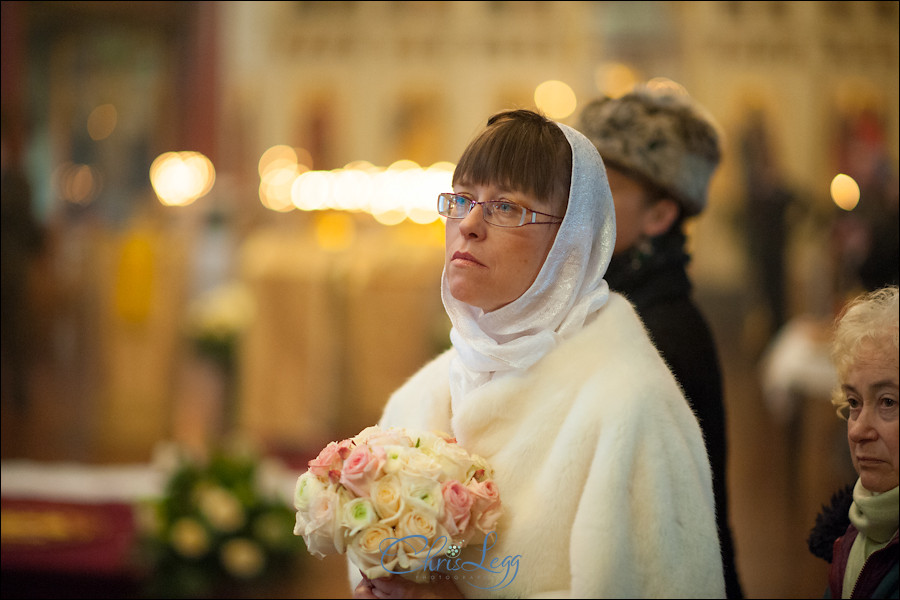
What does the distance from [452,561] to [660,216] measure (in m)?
1.08

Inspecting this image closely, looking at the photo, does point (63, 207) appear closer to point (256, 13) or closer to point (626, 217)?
point (256, 13)

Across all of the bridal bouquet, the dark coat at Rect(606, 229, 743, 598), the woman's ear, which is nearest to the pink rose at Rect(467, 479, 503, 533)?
the bridal bouquet

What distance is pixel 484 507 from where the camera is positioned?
146 cm

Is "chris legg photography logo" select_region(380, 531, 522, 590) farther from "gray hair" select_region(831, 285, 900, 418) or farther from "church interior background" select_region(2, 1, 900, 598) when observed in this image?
"church interior background" select_region(2, 1, 900, 598)

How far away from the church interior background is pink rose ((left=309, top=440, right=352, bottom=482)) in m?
2.52

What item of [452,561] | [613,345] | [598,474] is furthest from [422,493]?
[613,345]

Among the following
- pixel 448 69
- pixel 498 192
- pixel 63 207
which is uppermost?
pixel 448 69

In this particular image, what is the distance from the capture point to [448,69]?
31.3ft

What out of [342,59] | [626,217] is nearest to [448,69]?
[342,59]

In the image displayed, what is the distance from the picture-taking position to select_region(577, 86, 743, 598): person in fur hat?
1.94 m

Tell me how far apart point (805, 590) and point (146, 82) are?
7.59 meters

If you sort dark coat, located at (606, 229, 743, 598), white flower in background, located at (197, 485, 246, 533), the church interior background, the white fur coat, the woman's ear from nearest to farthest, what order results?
the white fur coat
dark coat, located at (606, 229, 743, 598)
the woman's ear
white flower in background, located at (197, 485, 246, 533)
the church interior background

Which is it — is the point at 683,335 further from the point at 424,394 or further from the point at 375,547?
the point at 375,547

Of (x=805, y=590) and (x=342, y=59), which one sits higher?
(x=342, y=59)
